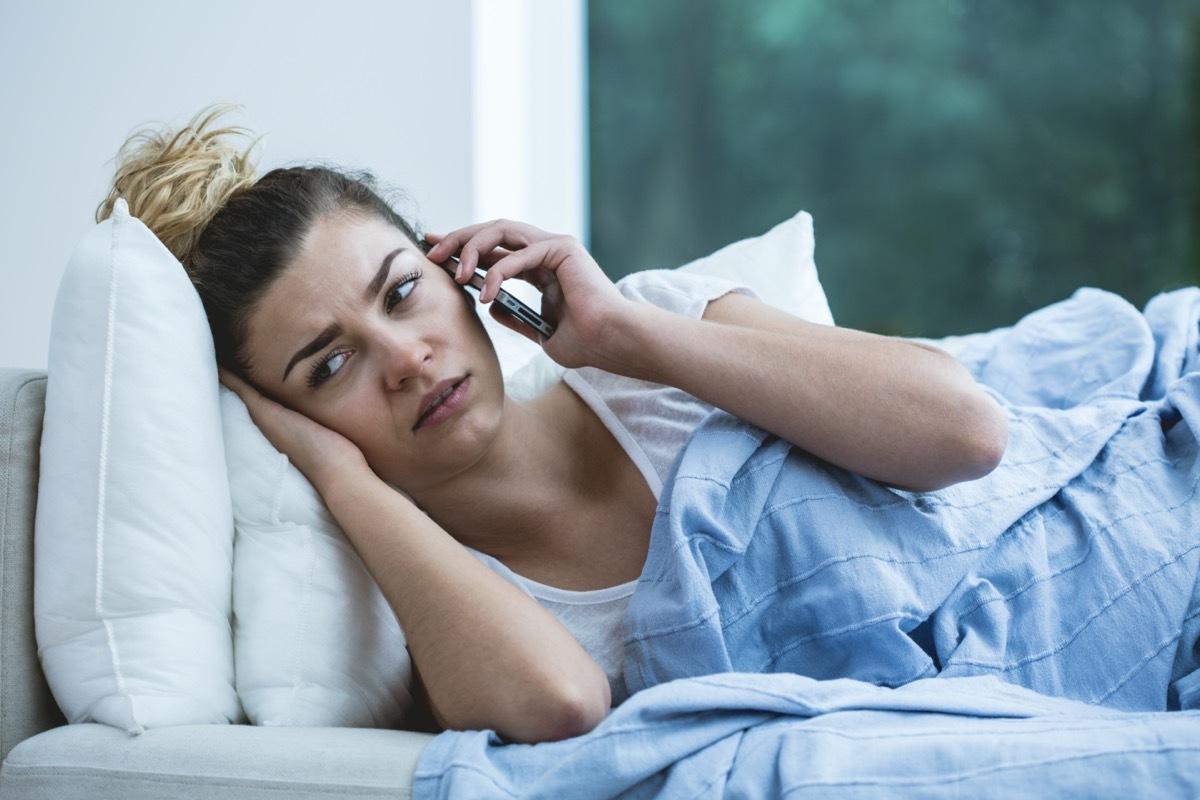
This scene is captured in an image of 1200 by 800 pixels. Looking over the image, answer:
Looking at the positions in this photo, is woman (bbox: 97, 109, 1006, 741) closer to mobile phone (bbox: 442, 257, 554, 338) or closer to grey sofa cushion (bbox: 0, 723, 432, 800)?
mobile phone (bbox: 442, 257, 554, 338)

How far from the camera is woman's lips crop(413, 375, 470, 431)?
1332 mm

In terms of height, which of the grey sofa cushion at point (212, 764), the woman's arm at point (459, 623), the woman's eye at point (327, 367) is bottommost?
the grey sofa cushion at point (212, 764)

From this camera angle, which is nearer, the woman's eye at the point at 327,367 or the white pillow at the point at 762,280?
the woman's eye at the point at 327,367

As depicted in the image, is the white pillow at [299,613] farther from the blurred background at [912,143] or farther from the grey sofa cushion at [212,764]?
the blurred background at [912,143]

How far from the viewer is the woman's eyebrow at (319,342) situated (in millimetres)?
1323

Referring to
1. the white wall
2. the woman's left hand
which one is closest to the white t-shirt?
the woman's left hand

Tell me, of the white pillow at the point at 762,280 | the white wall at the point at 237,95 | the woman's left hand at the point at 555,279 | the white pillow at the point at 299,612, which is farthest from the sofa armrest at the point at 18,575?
the white wall at the point at 237,95

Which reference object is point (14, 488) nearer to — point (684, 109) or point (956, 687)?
point (956, 687)

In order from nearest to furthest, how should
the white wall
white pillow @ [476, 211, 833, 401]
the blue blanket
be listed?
the blue blanket < white pillow @ [476, 211, 833, 401] < the white wall

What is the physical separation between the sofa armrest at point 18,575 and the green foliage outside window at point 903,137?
2787 millimetres

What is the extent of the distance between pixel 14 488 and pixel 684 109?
3.03 meters

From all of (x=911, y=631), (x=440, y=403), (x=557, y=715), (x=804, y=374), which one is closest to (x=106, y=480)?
(x=440, y=403)

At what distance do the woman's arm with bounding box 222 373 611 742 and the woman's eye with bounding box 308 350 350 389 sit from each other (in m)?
0.06

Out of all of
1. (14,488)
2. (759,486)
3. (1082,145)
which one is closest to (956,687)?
(759,486)
